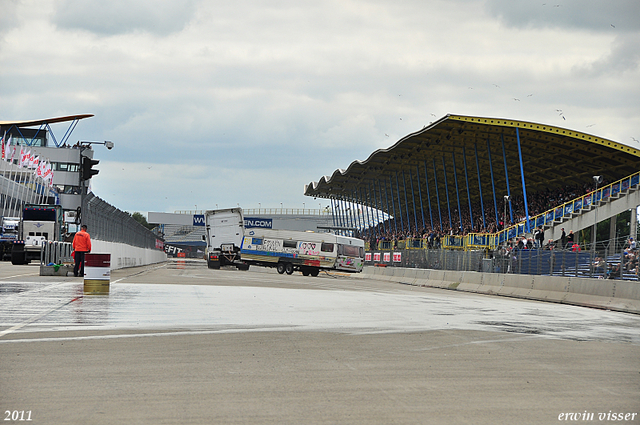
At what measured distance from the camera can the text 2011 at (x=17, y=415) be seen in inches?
195

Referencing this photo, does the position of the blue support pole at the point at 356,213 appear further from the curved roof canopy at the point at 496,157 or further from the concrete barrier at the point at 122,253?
the concrete barrier at the point at 122,253

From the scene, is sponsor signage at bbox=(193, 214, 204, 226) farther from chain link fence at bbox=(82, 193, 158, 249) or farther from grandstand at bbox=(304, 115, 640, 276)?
chain link fence at bbox=(82, 193, 158, 249)

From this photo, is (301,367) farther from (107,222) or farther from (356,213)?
(356,213)

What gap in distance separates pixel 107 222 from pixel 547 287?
19.2 m

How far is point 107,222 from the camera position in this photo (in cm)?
3303

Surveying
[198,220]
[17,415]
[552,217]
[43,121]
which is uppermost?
[43,121]

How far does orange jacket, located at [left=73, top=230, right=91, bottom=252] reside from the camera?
2255 centimetres

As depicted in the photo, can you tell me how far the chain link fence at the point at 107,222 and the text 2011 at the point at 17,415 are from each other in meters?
22.4

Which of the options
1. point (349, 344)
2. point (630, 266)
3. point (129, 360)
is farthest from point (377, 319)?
point (630, 266)

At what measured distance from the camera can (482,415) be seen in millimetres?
5449

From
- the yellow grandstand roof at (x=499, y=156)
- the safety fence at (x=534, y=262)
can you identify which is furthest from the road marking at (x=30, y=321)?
the yellow grandstand roof at (x=499, y=156)

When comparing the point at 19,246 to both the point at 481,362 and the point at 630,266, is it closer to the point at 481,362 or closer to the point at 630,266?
the point at 630,266

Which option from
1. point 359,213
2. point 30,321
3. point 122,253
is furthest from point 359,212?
point 30,321

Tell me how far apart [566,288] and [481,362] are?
16.0m
